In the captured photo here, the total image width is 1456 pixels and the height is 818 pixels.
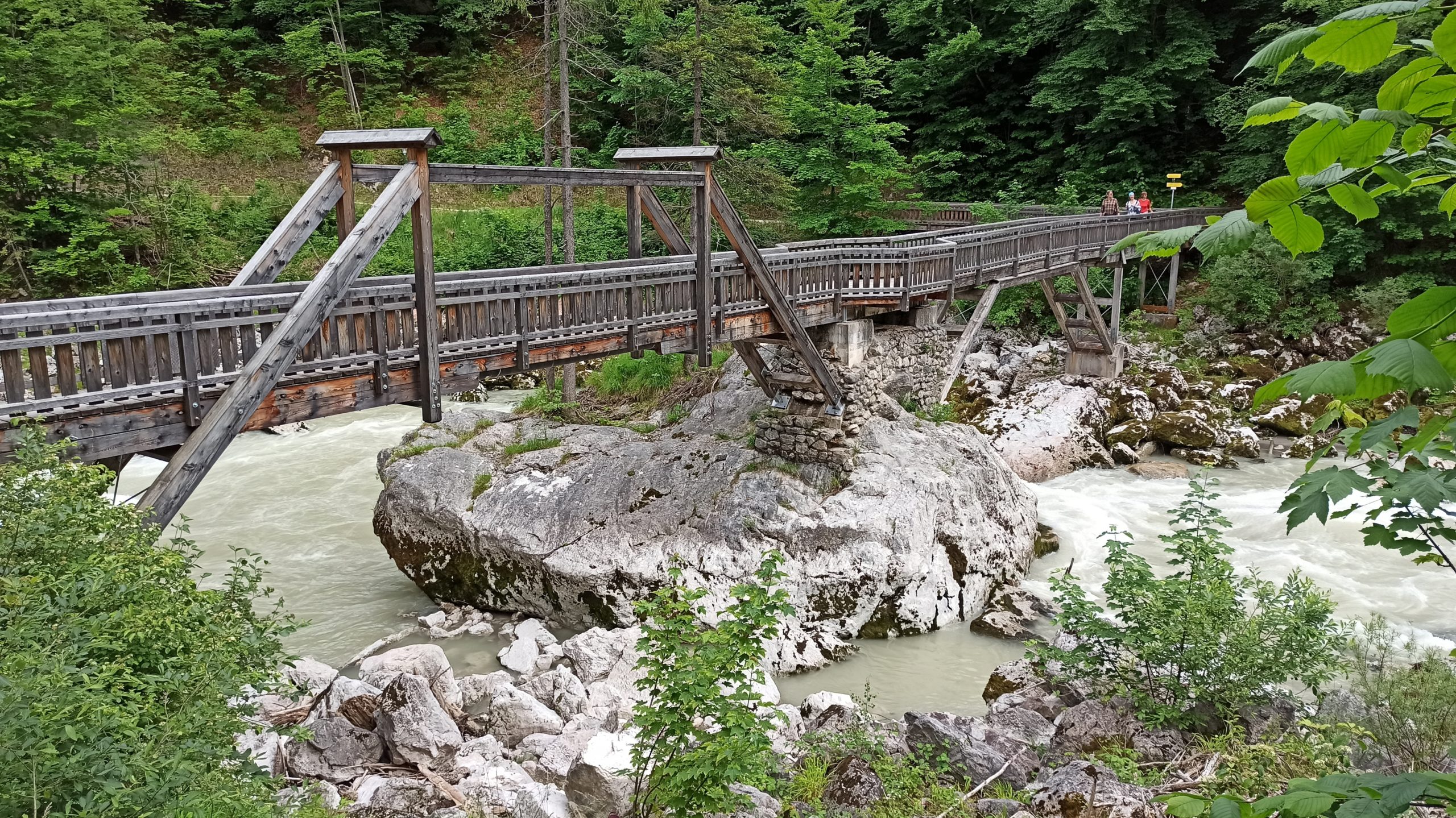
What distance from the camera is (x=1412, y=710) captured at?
6.74 metres

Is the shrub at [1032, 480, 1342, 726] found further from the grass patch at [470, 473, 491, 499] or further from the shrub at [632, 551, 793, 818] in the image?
the grass patch at [470, 473, 491, 499]

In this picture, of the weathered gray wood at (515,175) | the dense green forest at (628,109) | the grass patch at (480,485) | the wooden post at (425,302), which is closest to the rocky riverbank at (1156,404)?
the dense green forest at (628,109)

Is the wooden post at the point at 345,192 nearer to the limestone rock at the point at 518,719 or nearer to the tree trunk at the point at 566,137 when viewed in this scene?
the limestone rock at the point at 518,719

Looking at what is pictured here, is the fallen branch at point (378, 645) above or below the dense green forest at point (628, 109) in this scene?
below

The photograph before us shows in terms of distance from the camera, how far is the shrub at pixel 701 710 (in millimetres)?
5910

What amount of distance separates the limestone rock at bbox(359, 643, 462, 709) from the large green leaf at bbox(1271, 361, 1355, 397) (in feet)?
29.8

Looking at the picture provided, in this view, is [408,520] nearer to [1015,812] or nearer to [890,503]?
[890,503]

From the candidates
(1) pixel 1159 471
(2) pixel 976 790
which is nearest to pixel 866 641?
(2) pixel 976 790

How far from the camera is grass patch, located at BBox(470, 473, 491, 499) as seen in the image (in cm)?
1385

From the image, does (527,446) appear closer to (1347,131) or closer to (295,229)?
(295,229)

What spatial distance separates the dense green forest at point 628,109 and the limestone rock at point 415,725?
13531 millimetres

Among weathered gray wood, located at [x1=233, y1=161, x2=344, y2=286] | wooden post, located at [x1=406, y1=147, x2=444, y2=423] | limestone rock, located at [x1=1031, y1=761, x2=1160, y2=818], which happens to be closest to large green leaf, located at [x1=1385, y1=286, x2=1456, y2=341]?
limestone rock, located at [x1=1031, y1=761, x2=1160, y2=818]

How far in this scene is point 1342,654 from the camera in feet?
29.9

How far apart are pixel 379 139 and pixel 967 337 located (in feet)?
45.4
